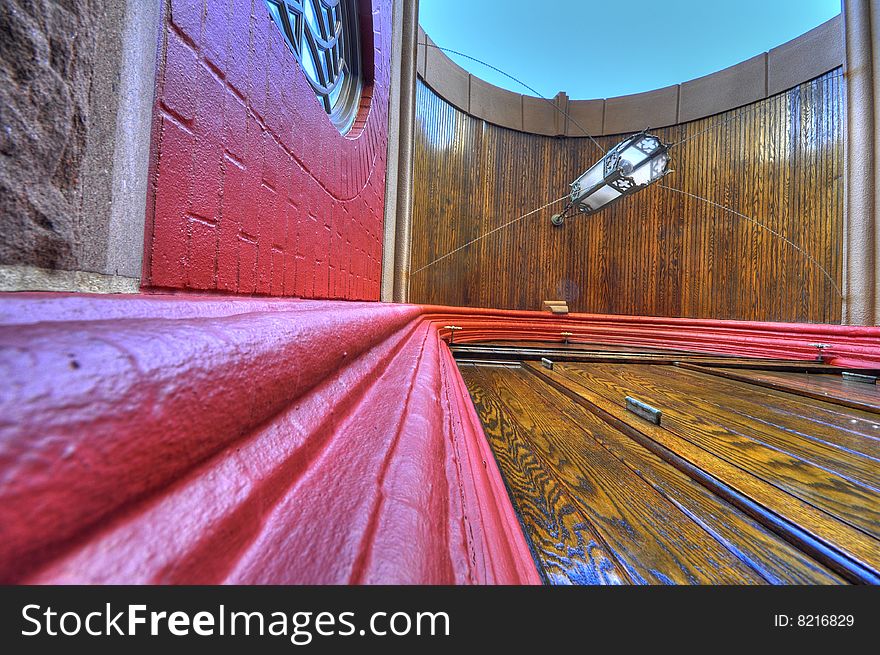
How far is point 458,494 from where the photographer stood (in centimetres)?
36

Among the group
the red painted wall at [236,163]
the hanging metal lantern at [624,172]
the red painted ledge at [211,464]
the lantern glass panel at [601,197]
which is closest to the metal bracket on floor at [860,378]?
the red painted ledge at [211,464]

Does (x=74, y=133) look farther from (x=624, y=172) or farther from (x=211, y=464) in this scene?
(x=624, y=172)

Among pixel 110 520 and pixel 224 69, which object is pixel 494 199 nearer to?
pixel 224 69

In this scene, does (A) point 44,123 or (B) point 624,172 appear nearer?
(A) point 44,123

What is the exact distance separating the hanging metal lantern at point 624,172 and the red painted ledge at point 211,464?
4.59 m

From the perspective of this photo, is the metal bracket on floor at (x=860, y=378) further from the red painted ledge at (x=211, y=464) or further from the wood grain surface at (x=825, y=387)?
the red painted ledge at (x=211, y=464)

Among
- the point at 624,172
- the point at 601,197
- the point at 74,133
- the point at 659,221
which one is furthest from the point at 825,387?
the point at 659,221

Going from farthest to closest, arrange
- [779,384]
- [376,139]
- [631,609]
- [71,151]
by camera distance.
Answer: [376,139] → [779,384] → [71,151] → [631,609]

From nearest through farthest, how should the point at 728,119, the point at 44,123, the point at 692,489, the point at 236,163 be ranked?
the point at 44,123 < the point at 692,489 < the point at 236,163 < the point at 728,119

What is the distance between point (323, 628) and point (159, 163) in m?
0.72

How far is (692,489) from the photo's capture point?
639 mm

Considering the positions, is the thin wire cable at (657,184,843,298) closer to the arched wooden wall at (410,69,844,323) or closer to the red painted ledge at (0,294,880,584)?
the arched wooden wall at (410,69,844,323)

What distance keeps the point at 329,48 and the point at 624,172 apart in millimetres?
3639

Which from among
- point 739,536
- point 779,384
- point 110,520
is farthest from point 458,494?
point 779,384
